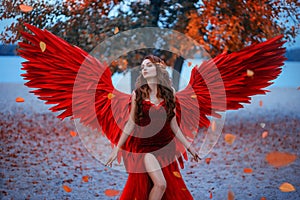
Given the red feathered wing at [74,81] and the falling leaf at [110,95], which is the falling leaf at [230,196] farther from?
the falling leaf at [110,95]

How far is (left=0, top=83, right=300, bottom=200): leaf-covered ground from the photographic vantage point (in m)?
4.38

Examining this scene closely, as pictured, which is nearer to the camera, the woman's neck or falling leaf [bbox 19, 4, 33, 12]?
the woman's neck

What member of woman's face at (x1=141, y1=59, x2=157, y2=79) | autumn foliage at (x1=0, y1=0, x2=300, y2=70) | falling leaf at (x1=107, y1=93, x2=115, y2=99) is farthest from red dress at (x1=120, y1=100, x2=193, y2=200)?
autumn foliage at (x1=0, y1=0, x2=300, y2=70)

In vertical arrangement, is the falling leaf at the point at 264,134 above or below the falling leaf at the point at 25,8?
below

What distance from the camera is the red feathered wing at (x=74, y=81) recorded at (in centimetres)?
276

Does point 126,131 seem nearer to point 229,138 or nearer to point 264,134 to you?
point 229,138

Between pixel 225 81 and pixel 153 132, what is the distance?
0.69 metres

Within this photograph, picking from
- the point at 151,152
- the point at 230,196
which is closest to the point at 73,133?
the point at 230,196

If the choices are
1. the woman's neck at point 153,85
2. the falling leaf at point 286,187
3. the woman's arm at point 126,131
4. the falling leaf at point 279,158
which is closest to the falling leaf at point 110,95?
the woman's arm at point 126,131

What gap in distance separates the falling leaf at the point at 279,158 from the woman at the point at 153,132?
9.58ft

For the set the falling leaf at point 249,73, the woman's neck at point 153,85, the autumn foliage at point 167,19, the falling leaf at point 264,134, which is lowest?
the falling leaf at point 264,134

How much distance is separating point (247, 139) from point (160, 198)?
3723mm

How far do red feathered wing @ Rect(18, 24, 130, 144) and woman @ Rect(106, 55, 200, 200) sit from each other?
174 mm

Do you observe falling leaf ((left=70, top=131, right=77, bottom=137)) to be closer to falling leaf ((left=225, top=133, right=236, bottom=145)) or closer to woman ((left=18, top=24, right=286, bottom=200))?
falling leaf ((left=225, top=133, right=236, bottom=145))
